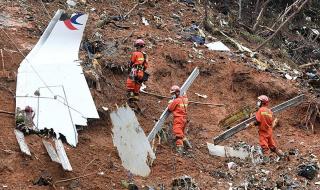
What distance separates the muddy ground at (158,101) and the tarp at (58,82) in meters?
0.25

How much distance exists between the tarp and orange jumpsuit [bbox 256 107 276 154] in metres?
2.73

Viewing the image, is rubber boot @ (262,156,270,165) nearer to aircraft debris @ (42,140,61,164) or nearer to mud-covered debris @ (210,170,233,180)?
mud-covered debris @ (210,170,233,180)

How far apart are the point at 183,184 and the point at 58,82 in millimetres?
2679

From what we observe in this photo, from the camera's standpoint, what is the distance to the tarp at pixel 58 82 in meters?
8.28

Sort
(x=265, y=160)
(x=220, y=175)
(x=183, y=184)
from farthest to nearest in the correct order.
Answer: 1. (x=265, y=160)
2. (x=220, y=175)
3. (x=183, y=184)

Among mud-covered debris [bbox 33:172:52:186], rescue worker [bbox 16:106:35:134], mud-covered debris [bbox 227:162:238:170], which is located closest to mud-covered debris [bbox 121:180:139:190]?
mud-covered debris [bbox 33:172:52:186]

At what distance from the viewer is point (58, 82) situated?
29.8 ft

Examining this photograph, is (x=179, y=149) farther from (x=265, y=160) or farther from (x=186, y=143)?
(x=265, y=160)

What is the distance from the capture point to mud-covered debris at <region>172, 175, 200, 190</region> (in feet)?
26.1

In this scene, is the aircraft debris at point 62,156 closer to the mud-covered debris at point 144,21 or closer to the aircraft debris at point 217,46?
the mud-covered debris at point 144,21

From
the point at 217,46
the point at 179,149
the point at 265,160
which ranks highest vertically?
the point at 179,149

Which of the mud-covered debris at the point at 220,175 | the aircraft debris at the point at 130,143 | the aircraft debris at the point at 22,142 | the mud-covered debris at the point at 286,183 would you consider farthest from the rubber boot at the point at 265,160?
the aircraft debris at the point at 22,142

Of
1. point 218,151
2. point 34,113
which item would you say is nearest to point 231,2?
point 218,151

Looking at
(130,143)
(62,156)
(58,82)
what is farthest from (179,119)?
(62,156)
